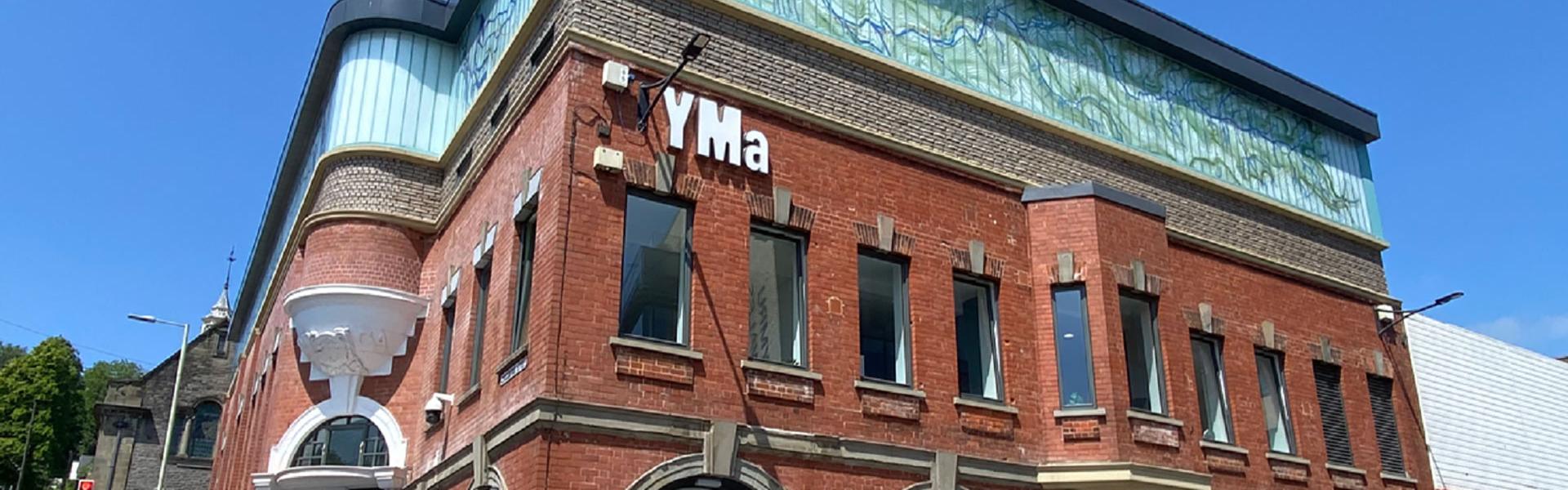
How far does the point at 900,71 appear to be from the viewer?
15.4 m

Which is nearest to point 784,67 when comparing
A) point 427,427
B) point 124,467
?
point 427,427

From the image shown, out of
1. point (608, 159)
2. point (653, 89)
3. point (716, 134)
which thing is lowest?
point (608, 159)

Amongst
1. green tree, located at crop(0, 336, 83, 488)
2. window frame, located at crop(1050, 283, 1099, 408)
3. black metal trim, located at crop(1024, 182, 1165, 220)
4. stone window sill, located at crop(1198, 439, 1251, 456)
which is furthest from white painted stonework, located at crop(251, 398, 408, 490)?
green tree, located at crop(0, 336, 83, 488)

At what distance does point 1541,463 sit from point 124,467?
43.1m

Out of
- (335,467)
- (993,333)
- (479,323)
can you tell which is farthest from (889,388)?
(335,467)

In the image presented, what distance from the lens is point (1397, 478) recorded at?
19.3 meters

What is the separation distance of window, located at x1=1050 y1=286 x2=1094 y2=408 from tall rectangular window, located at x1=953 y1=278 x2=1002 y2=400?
94 cm

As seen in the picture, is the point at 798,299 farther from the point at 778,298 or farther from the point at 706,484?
the point at 706,484

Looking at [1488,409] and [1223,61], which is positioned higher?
[1223,61]

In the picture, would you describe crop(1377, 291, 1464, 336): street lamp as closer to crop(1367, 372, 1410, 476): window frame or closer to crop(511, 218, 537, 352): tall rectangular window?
crop(1367, 372, 1410, 476): window frame

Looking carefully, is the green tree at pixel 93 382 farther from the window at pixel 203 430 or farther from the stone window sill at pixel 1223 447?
the stone window sill at pixel 1223 447

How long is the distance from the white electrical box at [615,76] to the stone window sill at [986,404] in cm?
558

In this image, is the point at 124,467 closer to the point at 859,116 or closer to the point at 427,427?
the point at 427,427

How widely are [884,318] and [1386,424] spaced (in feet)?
37.4
